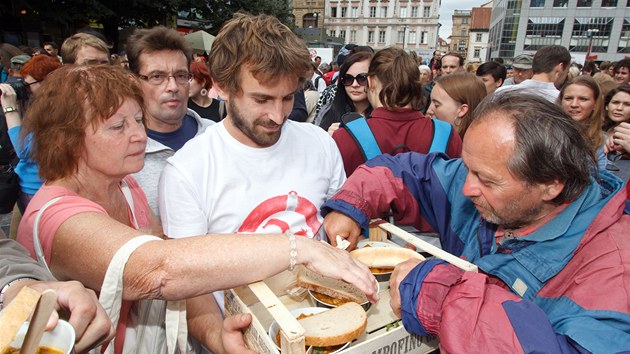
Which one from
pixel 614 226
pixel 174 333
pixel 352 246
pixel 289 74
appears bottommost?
pixel 174 333

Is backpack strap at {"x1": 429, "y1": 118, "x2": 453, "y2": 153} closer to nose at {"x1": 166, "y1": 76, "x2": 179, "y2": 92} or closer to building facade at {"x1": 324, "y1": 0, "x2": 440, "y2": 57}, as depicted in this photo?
nose at {"x1": 166, "y1": 76, "x2": 179, "y2": 92}

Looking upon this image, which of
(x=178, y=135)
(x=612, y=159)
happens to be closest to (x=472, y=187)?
(x=178, y=135)

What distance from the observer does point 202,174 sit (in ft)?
5.66

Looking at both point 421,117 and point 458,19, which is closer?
point 421,117

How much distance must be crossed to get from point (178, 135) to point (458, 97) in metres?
2.72

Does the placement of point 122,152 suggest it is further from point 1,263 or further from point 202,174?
point 1,263

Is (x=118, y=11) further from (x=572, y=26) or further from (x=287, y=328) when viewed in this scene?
(x=572, y=26)

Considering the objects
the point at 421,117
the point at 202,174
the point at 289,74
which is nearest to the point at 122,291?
the point at 202,174

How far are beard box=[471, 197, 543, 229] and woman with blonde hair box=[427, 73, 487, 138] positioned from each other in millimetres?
2314

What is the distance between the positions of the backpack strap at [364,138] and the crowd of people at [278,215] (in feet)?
1.73

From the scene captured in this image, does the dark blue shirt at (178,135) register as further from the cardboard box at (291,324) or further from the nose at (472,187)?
the nose at (472,187)

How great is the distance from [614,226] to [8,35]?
22.2 metres

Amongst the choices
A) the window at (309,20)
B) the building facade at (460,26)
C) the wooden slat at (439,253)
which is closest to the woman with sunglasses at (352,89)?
the wooden slat at (439,253)

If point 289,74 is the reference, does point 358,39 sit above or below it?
above
